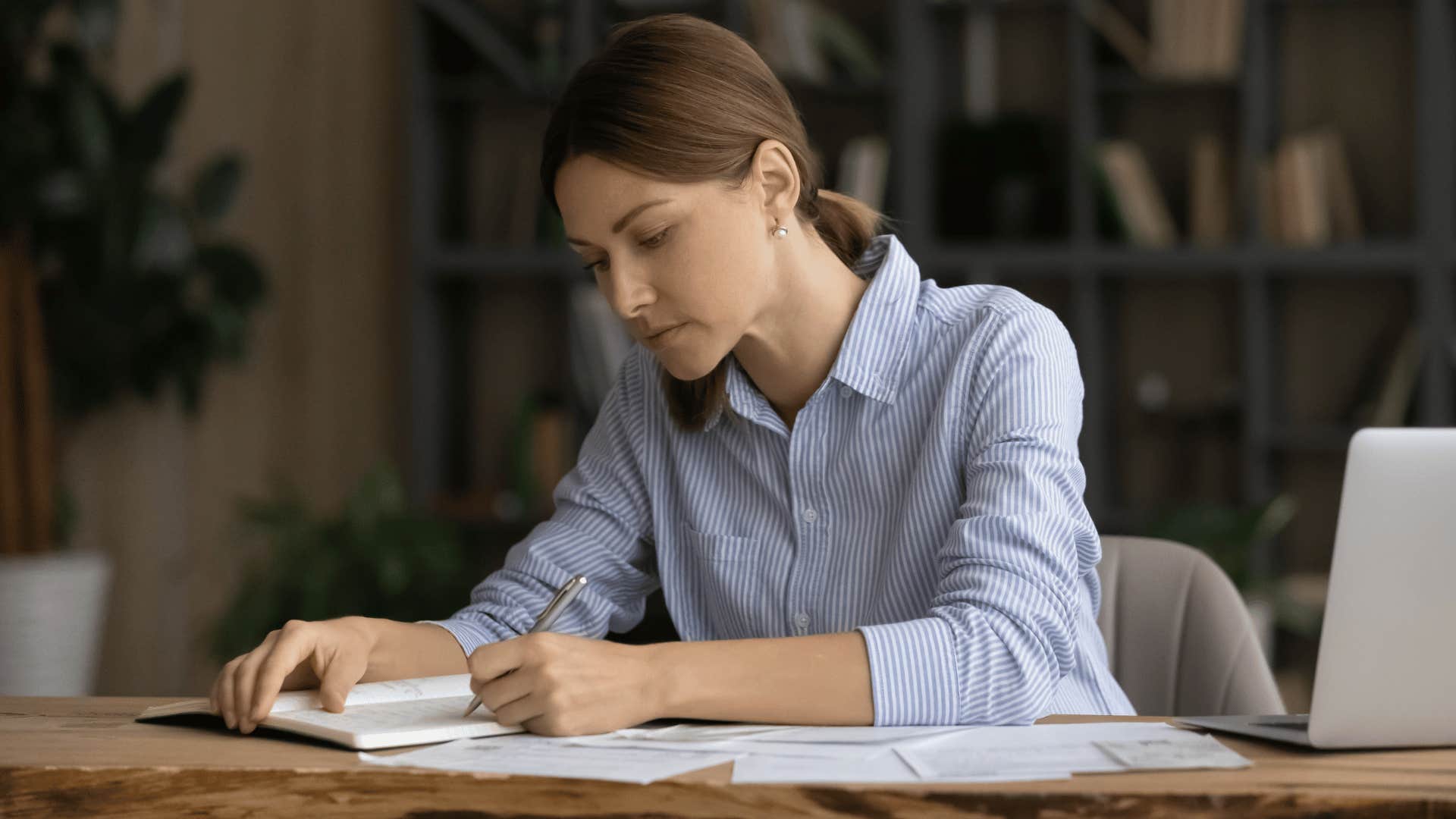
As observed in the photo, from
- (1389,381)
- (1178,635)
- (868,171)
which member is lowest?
(1178,635)

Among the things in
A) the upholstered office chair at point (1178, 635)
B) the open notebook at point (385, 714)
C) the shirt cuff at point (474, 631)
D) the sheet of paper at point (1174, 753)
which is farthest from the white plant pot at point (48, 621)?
the sheet of paper at point (1174, 753)

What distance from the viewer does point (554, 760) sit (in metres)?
0.93

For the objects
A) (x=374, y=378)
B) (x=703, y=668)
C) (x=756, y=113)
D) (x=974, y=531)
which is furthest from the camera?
(x=374, y=378)

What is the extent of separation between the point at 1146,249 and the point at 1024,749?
2779mm

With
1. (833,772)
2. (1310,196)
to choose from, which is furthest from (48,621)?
(1310,196)

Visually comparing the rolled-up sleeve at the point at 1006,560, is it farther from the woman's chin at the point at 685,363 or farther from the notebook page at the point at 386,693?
the notebook page at the point at 386,693

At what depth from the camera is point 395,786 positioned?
0.89 m

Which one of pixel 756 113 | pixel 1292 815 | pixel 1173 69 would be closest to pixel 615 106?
pixel 756 113

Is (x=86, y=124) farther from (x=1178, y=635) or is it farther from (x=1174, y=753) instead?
(x=1174, y=753)

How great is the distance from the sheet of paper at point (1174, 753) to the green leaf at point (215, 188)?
3267 mm

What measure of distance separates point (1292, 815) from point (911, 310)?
2.31 ft

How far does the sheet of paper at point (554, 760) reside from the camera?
2.90ft

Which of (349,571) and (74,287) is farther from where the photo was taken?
(74,287)

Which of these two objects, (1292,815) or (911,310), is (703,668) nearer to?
(1292,815)
